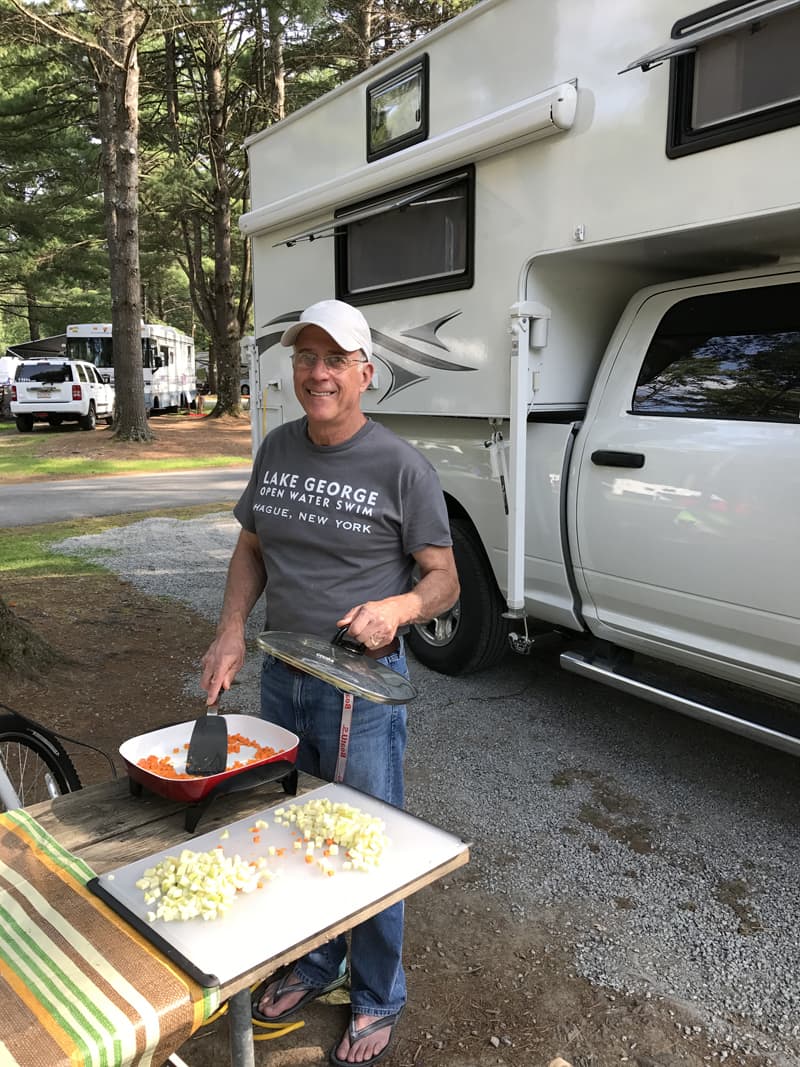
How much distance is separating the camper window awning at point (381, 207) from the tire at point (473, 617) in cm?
172

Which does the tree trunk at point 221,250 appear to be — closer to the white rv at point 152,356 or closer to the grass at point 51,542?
the white rv at point 152,356

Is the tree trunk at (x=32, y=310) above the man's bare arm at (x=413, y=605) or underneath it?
above

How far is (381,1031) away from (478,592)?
2.62 metres

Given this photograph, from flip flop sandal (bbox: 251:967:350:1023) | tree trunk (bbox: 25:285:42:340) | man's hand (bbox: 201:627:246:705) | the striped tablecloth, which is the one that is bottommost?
flip flop sandal (bbox: 251:967:350:1023)

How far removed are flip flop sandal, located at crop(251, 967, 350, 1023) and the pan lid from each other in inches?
42.0

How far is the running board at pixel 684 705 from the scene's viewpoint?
10.1 ft

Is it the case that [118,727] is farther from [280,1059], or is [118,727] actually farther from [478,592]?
[280,1059]

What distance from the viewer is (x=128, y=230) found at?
16234 mm

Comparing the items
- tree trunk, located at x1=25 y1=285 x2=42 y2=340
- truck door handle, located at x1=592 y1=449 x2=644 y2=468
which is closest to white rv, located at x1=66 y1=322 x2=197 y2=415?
tree trunk, located at x1=25 y1=285 x2=42 y2=340

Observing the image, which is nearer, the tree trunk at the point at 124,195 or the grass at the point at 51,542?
the grass at the point at 51,542

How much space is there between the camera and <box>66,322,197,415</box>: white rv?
26.5 metres

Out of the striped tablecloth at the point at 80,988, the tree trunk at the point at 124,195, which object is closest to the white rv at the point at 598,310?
the striped tablecloth at the point at 80,988

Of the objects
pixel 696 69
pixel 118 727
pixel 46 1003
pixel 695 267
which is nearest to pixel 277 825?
pixel 46 1003

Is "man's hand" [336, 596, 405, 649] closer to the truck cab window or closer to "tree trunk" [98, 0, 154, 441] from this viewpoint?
the truck cab window
